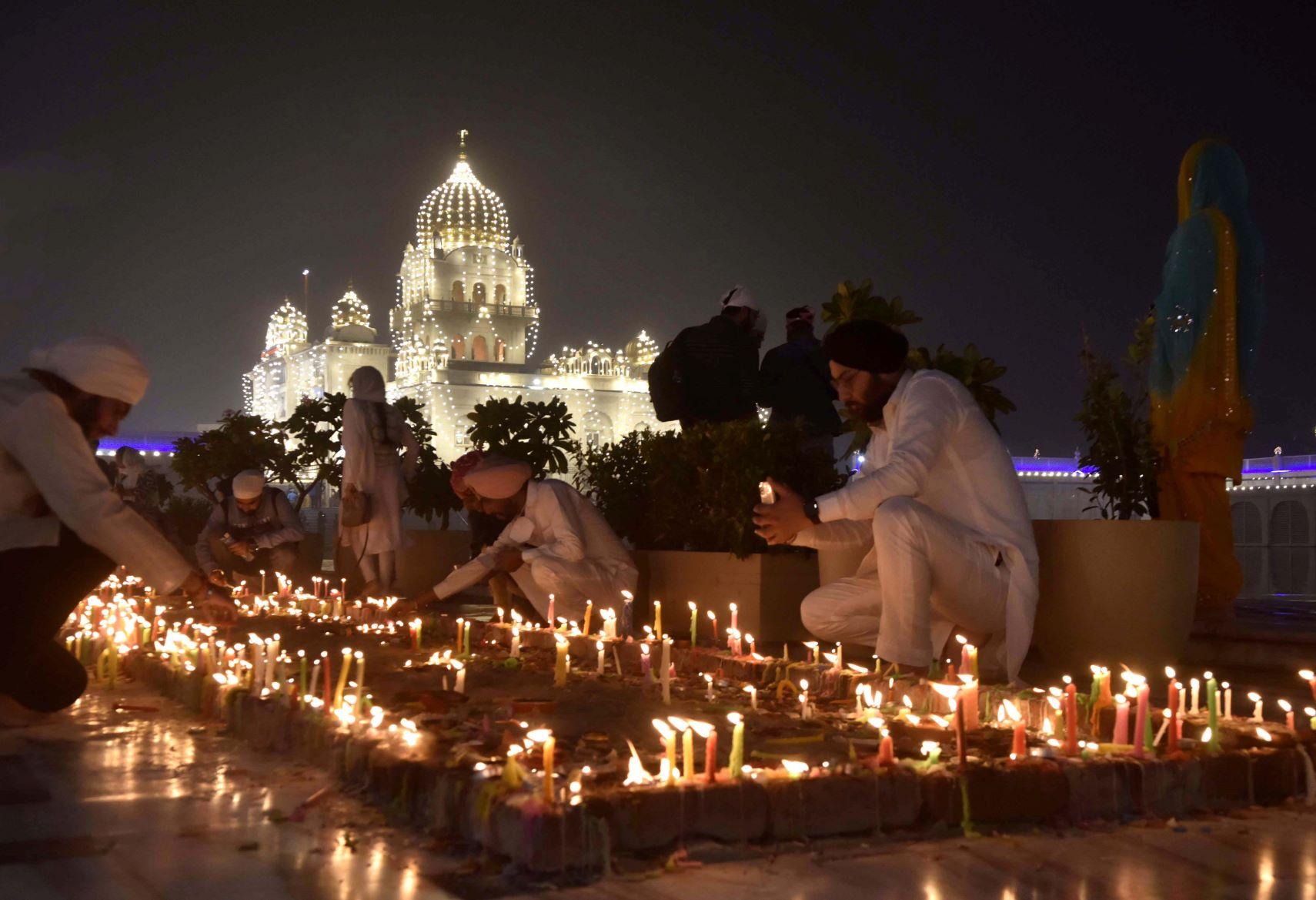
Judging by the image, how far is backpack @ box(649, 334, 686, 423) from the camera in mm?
9062

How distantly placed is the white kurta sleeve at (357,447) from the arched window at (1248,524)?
25337 mm

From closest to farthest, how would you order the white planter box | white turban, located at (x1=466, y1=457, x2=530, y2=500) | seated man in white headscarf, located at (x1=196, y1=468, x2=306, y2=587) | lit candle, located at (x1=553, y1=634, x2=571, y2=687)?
1. lit candle, located at (x1=553, y1=634, x2=571, y2=687)
2. the white planter box
3. white turban, located at (x1=466, y1=457, x2=530, y2=500)
4. seated man in white headscarf, located at (x1=196, y1=468, x2=306, y2=587)

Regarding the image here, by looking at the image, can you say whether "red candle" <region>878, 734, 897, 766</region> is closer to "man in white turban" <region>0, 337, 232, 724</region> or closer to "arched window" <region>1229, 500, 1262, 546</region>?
"man in white turban" <region>0, 337, 232, 724</region>

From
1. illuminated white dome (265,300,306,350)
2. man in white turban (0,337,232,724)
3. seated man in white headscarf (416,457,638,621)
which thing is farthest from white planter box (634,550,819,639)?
illuminated white dome (265,300,306,350)

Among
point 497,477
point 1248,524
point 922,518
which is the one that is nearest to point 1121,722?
point 922,518

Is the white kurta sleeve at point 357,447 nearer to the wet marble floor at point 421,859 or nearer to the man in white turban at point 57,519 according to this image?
the man in white turban at point 57,519

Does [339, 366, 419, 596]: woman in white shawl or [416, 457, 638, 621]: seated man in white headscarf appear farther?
[339, 366, 419, 596]: woman in white shawl

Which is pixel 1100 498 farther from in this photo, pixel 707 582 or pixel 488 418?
pixel 488 418

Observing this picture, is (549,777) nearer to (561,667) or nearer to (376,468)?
(561,667)

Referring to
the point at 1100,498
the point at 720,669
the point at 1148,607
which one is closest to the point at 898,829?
the point at 720,669

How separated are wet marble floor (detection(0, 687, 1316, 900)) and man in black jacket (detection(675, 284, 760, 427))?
5.48 meters

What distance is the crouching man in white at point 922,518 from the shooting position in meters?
5.18

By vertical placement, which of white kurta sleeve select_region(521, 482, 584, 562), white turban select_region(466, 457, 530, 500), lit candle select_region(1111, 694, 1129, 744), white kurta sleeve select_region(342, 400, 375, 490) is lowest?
lit candle select_region(1111, 694, 1129, 744)

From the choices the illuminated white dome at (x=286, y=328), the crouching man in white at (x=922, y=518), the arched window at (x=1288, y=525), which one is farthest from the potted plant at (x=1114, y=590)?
the illuminated white dome at (x=286, y=328)
